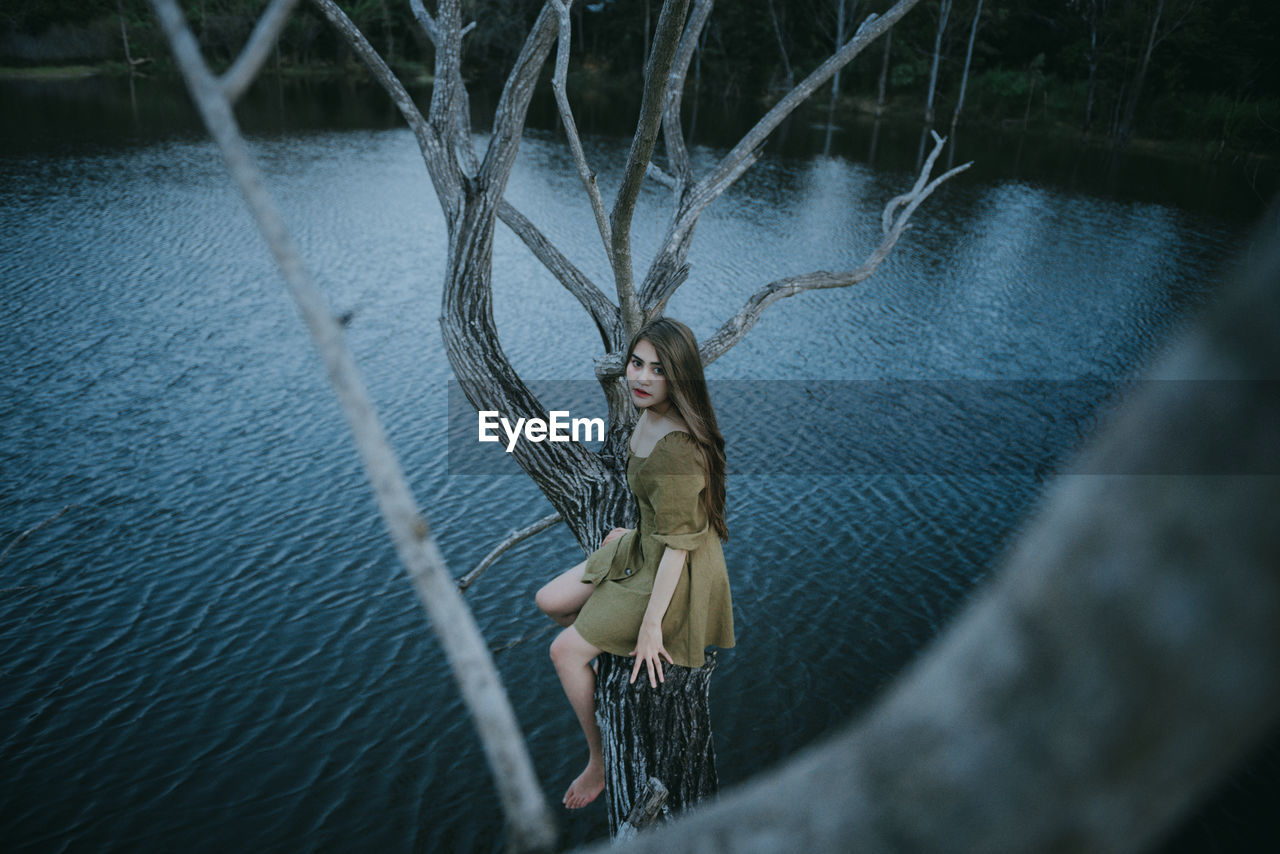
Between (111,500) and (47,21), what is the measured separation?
34903mm

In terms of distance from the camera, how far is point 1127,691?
21.1 inches

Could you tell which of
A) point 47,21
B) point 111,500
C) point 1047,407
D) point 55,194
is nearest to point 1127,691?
point 111,500

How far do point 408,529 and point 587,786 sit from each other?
2573mm

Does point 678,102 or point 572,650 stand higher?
point 678,102

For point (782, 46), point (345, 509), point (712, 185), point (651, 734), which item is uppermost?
point (782, 46)

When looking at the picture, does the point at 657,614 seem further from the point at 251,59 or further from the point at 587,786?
the point at 251,59

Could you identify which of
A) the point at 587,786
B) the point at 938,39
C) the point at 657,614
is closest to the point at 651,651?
the point at 657,614

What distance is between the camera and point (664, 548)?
268 cm

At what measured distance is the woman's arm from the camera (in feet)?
8.33

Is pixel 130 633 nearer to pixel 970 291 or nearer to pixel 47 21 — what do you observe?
pixel 970 291

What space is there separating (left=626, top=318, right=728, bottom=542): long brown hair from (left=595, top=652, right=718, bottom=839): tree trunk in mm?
579

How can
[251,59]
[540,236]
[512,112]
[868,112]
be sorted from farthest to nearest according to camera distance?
[868,112] < [540,236] < [512,112] < [251,59]

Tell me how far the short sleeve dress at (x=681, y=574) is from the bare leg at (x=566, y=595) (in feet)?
0.63

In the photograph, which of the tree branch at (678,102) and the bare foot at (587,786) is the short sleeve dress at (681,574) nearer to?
the bare foot at (587,786)
